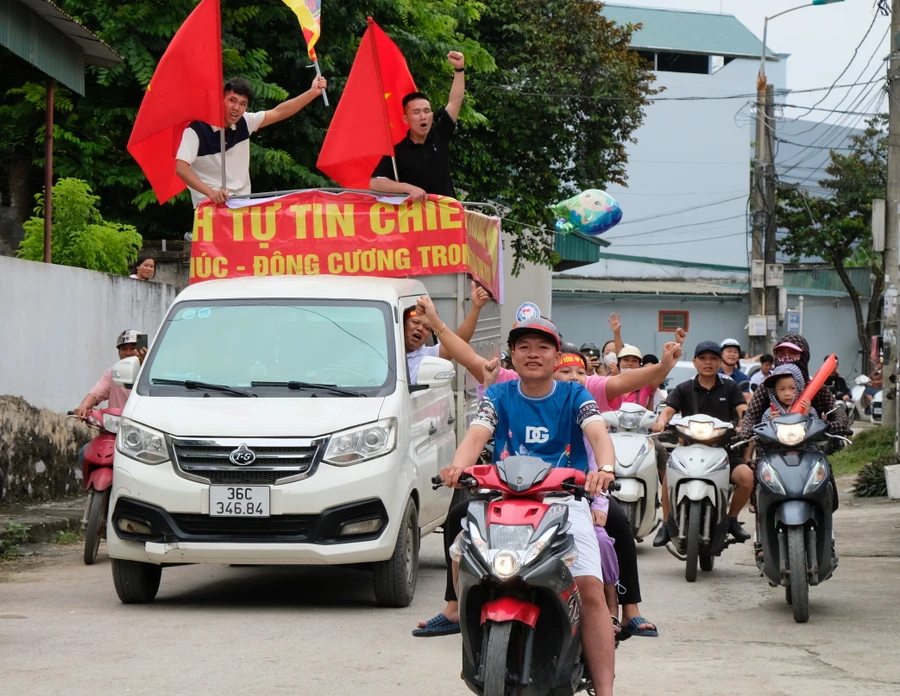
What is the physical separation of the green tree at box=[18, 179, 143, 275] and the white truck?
7.34 meters

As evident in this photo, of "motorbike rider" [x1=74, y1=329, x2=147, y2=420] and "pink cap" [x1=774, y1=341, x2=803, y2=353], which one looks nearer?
"pink cap" [x1=774, y1=341, x2=803, y2=353]

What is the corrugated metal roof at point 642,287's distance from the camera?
5434cm

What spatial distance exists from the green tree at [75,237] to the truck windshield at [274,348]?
293 inches

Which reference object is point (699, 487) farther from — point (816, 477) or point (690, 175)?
point (690, 175)

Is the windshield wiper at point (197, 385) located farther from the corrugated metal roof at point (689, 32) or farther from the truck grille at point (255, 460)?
the corrugated metal roof at point (689, 32)

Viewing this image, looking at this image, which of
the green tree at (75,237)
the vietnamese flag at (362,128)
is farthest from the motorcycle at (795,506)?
the green tree at (75,237)

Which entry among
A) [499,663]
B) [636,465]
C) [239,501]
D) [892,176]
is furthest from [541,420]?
[892,176]

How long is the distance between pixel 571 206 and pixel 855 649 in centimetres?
1931

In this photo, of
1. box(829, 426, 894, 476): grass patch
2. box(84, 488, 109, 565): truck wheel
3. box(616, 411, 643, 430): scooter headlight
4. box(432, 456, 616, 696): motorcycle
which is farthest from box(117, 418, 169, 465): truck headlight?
box(829, 426, 894, 476): grass patch

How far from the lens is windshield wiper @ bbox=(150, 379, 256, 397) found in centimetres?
909

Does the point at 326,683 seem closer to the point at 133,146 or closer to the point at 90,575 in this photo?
the point at 90,575

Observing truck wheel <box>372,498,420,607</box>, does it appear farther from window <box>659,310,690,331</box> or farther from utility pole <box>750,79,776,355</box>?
window <box>659,310,690,331</box>

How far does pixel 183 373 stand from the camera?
932 cm

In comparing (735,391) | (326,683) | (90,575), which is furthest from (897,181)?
(326,683)
